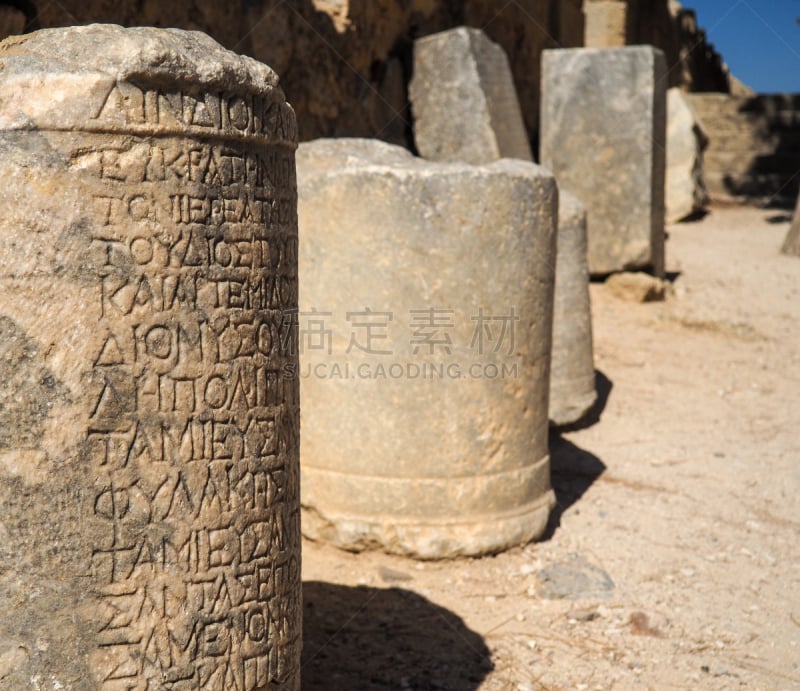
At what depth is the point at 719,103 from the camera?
49.9 ft

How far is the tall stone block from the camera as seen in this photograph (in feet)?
25.8

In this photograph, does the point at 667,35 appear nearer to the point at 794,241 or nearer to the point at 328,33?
the point at 794,241

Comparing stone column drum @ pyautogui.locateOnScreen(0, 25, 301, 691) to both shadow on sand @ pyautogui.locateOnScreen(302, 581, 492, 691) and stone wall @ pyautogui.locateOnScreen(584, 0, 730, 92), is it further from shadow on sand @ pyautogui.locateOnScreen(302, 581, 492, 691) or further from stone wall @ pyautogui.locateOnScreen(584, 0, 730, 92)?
stone wall @ pyautogui.locateOnScreen(584, 0, 730, 92)

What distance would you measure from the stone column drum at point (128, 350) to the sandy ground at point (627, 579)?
1110 mm

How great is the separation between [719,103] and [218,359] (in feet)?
49.0

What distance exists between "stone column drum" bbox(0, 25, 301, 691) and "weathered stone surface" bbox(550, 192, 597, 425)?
360cm

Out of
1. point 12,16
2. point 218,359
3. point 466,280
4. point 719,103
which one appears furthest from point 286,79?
point 719,103

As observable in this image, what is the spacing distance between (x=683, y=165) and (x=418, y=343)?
9509 millimetres

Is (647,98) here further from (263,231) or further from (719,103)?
(719,103)

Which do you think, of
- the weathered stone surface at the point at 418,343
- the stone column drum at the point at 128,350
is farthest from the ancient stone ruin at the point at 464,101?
the stone column drum at the point at 128,350

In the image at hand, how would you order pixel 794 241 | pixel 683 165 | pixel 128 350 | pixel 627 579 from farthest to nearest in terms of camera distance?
pixel 683 165, pixel 794 241, pixel 627 579, pixel 128 350

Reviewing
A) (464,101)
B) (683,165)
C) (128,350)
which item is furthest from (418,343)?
(683,165)

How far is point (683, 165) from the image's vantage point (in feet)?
40.0

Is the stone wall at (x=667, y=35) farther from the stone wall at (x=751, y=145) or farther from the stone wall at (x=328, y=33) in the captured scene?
the stone wall at (x=328, y=33)
